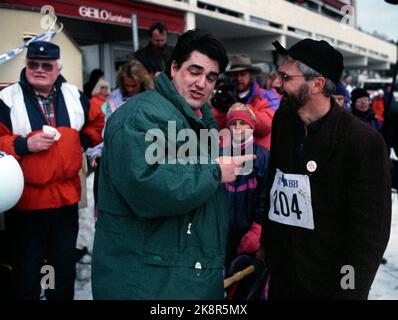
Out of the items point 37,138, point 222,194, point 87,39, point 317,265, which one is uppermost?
point 87,39

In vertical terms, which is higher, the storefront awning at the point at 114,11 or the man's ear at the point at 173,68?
the storefront awning at the point at 114,11

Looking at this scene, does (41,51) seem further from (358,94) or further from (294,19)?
(294,19)

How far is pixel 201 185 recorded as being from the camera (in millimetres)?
1343

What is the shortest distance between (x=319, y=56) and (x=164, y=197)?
0.98m

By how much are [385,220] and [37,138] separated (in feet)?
6.34

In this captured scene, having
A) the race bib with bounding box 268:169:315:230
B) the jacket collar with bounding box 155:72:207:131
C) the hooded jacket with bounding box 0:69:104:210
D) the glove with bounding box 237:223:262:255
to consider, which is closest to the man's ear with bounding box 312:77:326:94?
the race bib with bounding box 268:169:315:230

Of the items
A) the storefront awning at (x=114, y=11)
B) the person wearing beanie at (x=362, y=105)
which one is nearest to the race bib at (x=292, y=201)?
the person wearing beanie at (x=362, y=105)

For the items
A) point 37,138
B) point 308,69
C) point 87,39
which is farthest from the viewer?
point 87,39

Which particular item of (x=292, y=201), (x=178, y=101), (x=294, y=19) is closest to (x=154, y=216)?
(x=178, y=101)

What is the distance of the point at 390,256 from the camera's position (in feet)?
13.0

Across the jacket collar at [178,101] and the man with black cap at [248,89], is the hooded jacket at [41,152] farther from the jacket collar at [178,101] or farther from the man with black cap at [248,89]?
the man with black cap at [248,89]

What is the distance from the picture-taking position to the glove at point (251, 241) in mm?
2463

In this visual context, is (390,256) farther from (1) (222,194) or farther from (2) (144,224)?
(2) (144,224)
